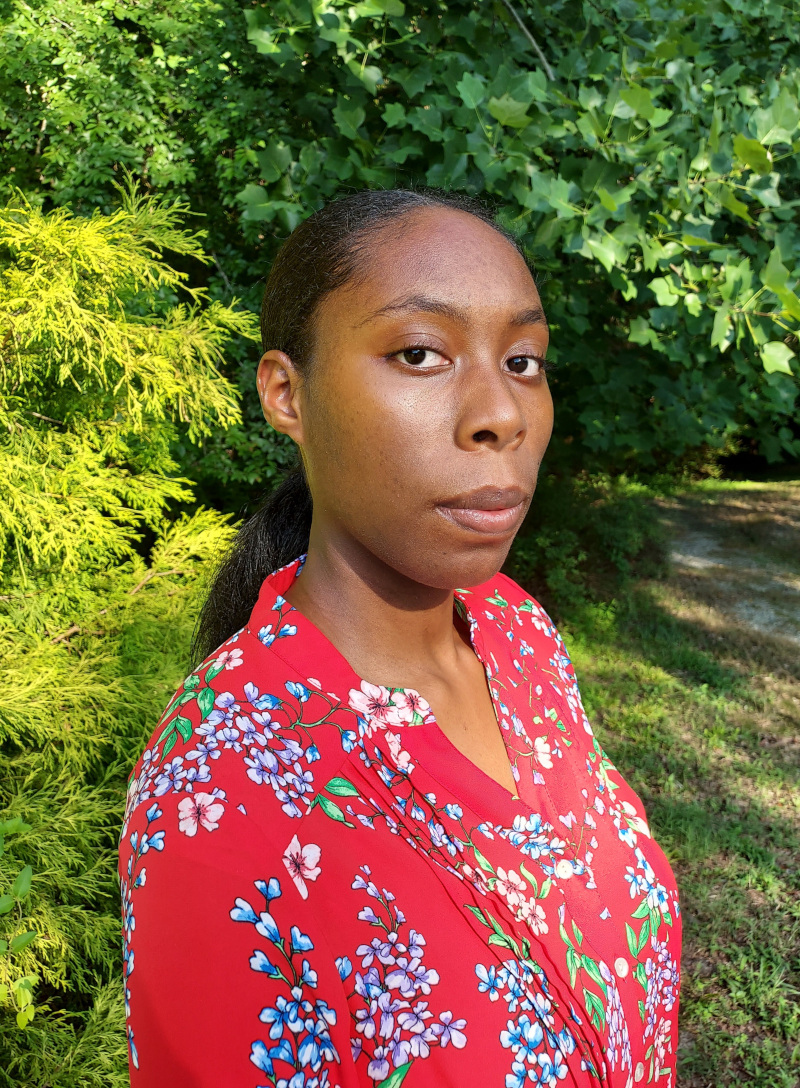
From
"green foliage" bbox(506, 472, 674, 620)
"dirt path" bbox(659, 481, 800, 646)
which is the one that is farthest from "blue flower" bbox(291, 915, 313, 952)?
"dirt path" bbox(659, 481, 800, 646)

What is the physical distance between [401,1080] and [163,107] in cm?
506

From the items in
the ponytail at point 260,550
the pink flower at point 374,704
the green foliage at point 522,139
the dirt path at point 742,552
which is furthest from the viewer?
the dirt path at point 742,552

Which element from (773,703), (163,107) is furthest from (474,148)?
(773,703)

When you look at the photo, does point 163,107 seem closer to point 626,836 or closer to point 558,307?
point 558,307

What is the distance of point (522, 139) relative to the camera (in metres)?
2.96

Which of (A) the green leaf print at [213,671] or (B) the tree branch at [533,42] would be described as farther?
(B) the tree branch at [533,42]

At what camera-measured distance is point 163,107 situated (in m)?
4.82

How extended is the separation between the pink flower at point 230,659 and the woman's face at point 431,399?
9.3 inches

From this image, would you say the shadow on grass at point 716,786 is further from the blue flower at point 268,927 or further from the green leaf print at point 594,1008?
the blue flower at point 268,927

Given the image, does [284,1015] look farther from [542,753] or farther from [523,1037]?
[542,753]

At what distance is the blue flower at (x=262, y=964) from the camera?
0.90 m

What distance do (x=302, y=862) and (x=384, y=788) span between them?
18 cm

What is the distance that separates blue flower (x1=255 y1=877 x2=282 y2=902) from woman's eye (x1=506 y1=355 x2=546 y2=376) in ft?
2.41

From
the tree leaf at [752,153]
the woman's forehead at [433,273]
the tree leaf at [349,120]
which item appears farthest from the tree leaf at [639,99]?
the woman's forehead at [433,273]
